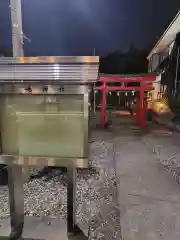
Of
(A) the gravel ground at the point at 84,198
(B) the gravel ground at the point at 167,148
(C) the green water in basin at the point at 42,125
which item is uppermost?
(C) the green water in basin at the point at 42,125

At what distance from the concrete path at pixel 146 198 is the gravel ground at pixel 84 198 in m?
0.14

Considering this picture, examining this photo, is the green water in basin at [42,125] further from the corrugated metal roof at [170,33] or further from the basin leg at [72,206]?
the corrugated metal roof at [170,33]

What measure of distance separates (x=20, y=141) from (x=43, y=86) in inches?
22.2

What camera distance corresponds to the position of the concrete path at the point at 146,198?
2.30 metres

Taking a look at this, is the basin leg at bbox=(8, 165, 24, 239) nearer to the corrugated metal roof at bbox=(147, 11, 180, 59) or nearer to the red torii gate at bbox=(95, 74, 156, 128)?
the corrugated metal roof at bbox=(147, 11, 180, 59)

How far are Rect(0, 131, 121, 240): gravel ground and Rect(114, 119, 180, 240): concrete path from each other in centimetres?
14

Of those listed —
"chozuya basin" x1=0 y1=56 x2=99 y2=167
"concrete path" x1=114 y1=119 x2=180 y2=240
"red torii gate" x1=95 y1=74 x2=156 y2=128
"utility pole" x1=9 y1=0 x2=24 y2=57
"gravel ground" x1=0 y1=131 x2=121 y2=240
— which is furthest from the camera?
"red torii gate" x1=95 y1=74 x2=156 y2=128

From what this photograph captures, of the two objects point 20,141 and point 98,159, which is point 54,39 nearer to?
point 98,159

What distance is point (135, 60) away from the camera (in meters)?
19.1

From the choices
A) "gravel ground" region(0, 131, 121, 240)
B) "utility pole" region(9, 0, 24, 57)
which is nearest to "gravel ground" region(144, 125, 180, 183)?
"gravel ground" region(0, 131, 121, 240)

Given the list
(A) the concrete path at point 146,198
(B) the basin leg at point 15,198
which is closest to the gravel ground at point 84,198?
(A) the concrete path at point 146,198

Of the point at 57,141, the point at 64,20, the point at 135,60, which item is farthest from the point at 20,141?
the point at 64,20

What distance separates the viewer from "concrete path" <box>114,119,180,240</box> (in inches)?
90.5

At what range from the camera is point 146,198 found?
9.93ft
